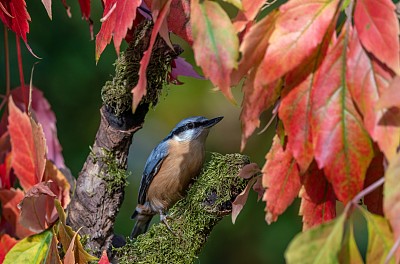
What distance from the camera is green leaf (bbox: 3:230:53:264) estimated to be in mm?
992

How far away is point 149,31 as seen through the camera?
1081 millimetres

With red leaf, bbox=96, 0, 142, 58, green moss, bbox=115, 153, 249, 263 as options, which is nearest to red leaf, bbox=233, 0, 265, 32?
red leaf, bbox=96, 0, 142, 58

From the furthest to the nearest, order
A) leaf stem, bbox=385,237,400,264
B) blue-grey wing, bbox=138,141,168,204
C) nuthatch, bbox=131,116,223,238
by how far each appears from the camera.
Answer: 1. blue-grey wing, bbox=138,141,168,204
2. nuthatch, bbox=131,116,223,238
3. leaf stem, bbox=385,237,400,264

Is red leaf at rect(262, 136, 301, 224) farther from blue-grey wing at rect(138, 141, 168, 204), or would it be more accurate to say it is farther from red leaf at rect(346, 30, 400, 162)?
blue-grey wing at rect(138, 141, 168, 204)

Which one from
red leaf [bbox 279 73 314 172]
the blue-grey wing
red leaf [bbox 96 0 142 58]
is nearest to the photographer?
red leaf [bbox 279 73 314 172]

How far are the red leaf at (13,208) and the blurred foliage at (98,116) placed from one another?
1335mm

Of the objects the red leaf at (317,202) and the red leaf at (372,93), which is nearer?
the red leaf at (372,93)

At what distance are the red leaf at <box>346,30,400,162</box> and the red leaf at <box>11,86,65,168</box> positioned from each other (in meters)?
1.00

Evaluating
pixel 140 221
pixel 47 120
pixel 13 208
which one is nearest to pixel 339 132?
pixel 13 208

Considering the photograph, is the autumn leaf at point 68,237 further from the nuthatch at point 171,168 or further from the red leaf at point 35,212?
the nuthatch at point 171,168

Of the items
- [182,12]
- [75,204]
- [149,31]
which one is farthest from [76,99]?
[182,12]

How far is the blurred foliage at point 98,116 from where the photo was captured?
278cm

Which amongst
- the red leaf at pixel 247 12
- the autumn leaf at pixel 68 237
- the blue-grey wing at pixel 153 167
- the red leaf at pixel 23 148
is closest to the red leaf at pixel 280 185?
the red leaf at pixel 247 12

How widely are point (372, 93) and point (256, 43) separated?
4.7 inches
